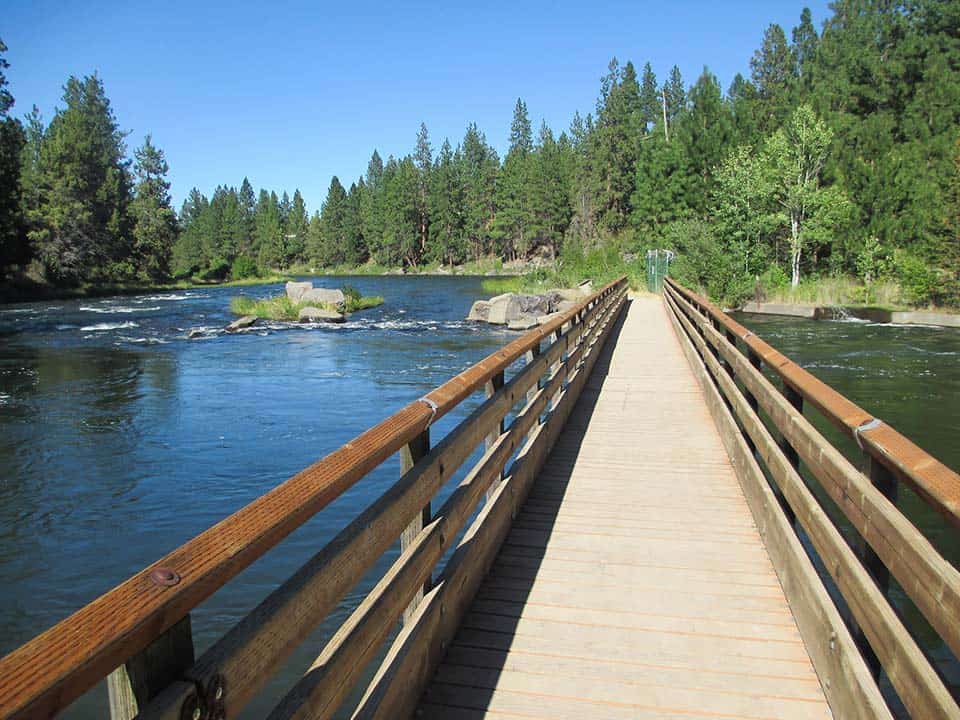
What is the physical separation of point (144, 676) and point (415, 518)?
1.76 meters

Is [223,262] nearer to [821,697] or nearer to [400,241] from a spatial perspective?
[400,241]

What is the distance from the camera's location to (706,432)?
25.6 feet

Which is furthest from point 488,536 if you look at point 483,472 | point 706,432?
point 706,432

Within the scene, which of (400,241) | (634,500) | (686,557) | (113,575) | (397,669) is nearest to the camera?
Result: (397,669)

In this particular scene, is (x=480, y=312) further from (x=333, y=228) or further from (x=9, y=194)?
(x=333, y=228)

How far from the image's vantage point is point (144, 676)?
1371 mm

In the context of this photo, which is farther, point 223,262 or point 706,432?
point 223,262

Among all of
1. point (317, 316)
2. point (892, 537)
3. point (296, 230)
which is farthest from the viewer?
point (296, 230)

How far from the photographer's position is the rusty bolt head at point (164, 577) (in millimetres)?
1377

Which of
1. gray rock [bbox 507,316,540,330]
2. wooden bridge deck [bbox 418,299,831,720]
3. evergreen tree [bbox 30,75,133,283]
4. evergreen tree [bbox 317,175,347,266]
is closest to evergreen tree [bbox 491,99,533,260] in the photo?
evergreen tree [bbox 317,175,347,266]

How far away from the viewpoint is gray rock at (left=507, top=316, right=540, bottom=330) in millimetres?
29234

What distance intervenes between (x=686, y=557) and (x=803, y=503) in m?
1.01

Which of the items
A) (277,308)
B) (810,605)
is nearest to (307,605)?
(810,605)

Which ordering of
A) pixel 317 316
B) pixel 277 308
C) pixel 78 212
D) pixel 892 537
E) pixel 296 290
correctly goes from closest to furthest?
pixel 892 537 → pixel 317 316 → pixel 277 308 → pixel 296 290 → pixel 78 212
